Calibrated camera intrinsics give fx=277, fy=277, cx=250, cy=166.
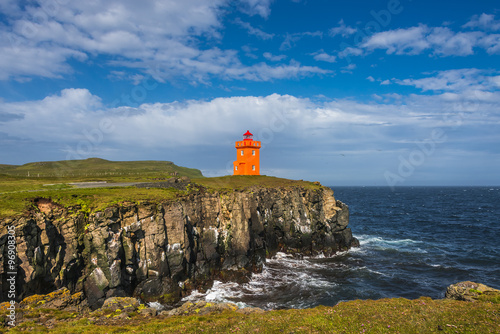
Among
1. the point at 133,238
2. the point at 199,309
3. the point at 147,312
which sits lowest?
the point at 199,309

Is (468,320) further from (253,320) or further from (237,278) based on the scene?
(237,278)

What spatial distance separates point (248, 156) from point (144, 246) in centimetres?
4913

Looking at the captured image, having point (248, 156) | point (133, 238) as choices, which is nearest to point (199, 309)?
point (133, 238)

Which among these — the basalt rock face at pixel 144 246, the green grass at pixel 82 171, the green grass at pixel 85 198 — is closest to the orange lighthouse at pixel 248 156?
the green grass at pixel 82 171

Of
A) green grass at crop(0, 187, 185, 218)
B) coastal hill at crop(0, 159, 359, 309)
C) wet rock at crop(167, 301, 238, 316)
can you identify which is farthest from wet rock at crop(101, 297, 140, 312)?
green grass at crop(0, 187, 185, 218)

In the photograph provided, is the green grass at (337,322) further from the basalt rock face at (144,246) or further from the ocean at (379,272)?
the ocean at (379,272)

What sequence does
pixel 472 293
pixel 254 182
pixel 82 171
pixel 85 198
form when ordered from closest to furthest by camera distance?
1. pixel 472 293
2. pixel 85 198
3. pixel 254 182
4. pixel 82 171

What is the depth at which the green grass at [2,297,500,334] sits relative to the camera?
58.8 ft

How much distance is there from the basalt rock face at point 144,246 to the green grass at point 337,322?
7.42 m

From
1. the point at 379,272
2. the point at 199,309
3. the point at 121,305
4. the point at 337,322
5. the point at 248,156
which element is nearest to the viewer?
the point at 337,322

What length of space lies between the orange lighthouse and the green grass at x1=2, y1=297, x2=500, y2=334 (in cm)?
5668

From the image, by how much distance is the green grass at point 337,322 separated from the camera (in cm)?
1792

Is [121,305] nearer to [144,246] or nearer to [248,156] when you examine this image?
[144,246]

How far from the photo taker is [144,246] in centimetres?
3092
